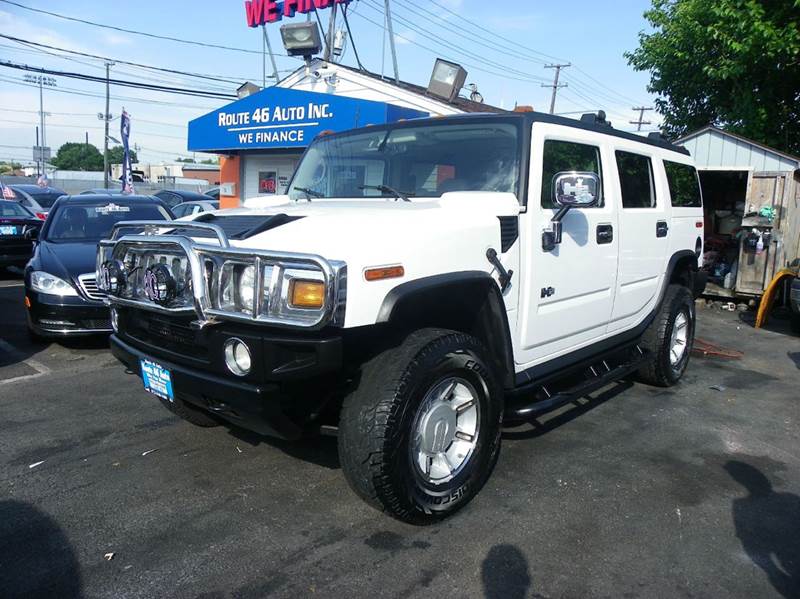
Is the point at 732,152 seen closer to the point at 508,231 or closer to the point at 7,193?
the point at 508,231

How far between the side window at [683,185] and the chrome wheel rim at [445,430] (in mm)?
3200

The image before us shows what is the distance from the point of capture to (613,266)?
4.53 meters

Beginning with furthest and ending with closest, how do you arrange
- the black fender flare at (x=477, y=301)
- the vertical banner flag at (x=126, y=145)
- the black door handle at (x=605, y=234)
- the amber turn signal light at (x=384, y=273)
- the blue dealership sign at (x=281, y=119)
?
the vertical banner flag at (x=126, y=145)
the blue dealership sign at (x=281, y=119)
the black door handle at (x=605, y=234)
the black fender flare at (x=477, y=301)
the amber turn signal light at (x=384, y=273)

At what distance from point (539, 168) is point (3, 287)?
10395 mm

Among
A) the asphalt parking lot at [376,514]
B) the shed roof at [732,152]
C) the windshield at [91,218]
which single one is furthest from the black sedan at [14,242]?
the shed roof at [732,152]

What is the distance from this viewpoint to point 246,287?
9.12 ft

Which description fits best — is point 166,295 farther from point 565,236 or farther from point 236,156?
point 236,156

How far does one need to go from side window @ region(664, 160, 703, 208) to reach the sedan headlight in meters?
5.66

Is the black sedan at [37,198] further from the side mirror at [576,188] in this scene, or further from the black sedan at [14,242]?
the side mirror at [576,188]

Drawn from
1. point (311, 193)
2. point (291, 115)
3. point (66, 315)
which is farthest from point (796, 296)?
point (291, 115)

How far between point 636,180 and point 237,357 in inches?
137

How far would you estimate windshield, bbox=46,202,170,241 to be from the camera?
7.47 meters

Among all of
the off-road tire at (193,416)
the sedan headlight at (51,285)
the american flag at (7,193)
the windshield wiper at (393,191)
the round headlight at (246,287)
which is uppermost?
the windshield wiper at (393,191)

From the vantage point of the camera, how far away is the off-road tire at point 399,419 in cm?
287
